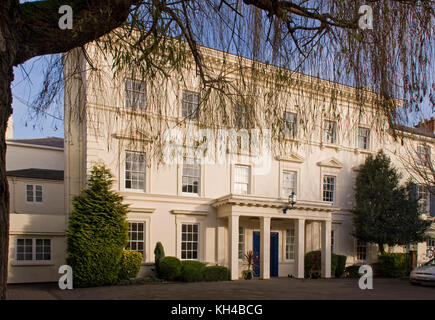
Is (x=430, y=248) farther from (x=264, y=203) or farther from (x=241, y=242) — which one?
(x=264, y=203)

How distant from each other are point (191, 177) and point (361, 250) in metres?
11.9

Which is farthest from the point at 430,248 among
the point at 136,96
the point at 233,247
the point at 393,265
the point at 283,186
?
the point at 136,96

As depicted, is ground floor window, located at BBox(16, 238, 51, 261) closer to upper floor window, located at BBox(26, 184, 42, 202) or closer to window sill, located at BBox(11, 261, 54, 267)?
window sill, located at BBox(11, 261, 54, 267)

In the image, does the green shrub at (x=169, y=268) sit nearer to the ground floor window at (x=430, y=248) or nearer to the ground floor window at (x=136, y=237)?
the ground floor window at (x=136, y=237)

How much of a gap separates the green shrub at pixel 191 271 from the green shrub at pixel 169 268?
300 millimetres

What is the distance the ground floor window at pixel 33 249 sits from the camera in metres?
17.7

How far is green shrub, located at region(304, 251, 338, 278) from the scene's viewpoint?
A: 20.8m

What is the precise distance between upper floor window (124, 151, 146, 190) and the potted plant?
6.23 metres

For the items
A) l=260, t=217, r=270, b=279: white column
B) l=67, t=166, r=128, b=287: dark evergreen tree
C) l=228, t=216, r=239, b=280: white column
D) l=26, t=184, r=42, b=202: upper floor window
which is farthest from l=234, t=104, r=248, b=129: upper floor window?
l=26, t=184, r=42, b=202: upper floor window

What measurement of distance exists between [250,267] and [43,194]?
12.8m

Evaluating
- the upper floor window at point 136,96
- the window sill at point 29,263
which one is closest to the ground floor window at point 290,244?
the window sill at point 29,263

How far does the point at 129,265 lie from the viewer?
16.8 m

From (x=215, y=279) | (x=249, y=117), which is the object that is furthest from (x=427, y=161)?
(x=249, y=117)

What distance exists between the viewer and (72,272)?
51.1 feet
